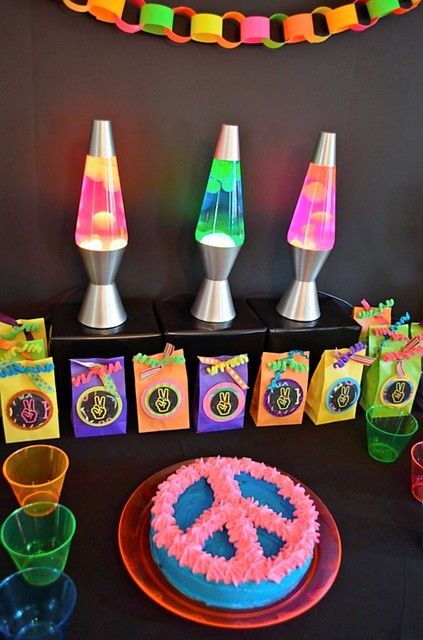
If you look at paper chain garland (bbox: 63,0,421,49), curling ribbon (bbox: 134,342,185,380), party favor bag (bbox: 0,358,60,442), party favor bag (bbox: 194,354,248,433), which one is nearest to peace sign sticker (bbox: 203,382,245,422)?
party favor bag (bbox: 194,354,248,433)

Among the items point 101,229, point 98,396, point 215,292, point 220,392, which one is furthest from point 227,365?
point 101,229

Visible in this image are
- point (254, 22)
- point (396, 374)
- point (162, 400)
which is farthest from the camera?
point (396, 374)

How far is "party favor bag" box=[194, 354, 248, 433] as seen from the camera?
118 cm

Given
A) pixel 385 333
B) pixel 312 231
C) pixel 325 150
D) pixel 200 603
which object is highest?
pixel 325 150

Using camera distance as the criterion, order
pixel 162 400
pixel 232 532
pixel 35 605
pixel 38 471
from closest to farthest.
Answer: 1. pixel 35 605
2. pixel 232 532
3. pixel 38 471
4. pixel 162 400

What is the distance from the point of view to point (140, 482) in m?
1.07

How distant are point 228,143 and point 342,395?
620mm

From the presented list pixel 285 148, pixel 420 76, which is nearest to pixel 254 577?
pixel 285 148

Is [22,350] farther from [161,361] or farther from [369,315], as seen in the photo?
[369,315]

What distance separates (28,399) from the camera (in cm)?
111

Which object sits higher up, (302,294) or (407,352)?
(302,294)

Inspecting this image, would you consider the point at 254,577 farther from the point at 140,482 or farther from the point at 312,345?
the point at 312,345

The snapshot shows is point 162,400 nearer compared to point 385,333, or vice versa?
point 162,400

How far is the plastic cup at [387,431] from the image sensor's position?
1150 mm
